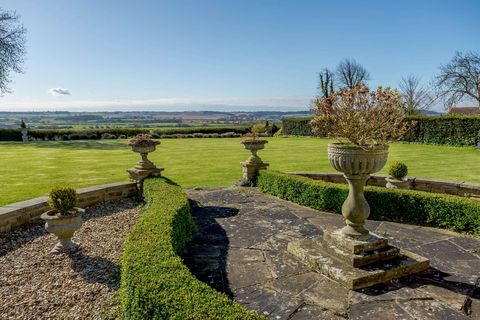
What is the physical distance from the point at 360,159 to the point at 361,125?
18.5 inches

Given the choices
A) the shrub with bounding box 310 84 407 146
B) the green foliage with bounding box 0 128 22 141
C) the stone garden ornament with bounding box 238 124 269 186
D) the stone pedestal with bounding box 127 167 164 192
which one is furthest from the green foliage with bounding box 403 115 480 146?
the green foliage with bounding box 0 128 22 141

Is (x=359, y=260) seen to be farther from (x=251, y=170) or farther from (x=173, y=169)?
(x=173, y=169)

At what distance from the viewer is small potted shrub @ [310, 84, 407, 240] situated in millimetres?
4477

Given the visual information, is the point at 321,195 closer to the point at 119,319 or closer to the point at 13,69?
the point at 119,319

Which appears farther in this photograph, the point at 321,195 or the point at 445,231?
the point at 321,195

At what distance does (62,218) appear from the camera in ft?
18.2

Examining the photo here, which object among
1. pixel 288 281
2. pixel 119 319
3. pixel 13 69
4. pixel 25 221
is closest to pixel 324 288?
pixel 288 281

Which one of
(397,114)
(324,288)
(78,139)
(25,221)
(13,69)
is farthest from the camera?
(78,139)

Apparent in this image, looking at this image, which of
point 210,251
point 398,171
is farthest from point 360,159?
point 398,171

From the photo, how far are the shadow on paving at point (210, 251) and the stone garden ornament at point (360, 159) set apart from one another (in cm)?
137

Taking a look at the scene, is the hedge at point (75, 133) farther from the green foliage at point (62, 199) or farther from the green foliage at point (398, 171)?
the green foliage at point (62, 199)

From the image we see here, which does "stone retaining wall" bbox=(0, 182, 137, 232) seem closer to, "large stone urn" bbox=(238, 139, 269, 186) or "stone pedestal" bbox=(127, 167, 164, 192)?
"stone pedestal" bbox=(127, 167, 164, 192)

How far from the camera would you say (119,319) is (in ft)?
12.0

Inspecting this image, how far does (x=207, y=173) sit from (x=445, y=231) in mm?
9083
